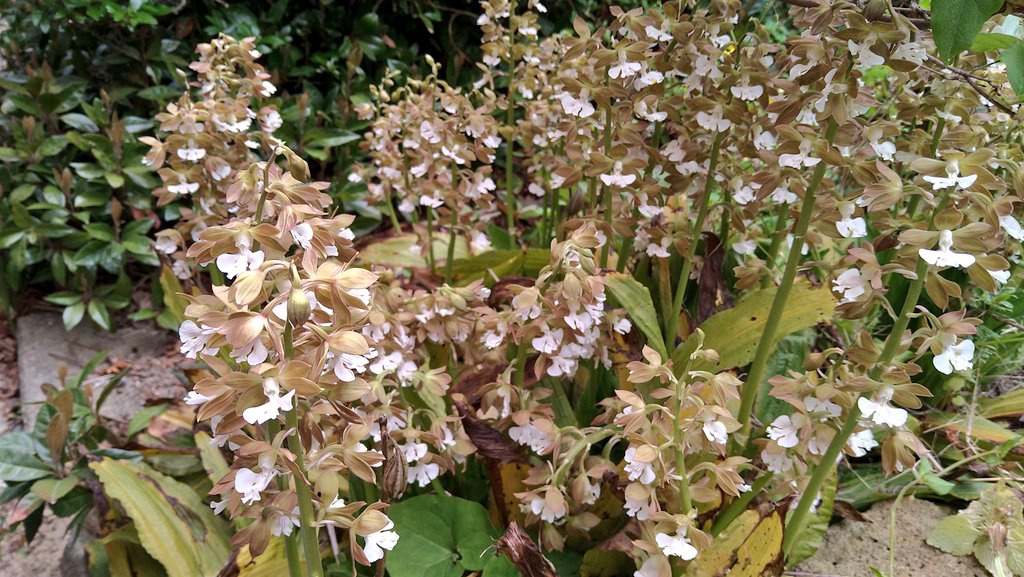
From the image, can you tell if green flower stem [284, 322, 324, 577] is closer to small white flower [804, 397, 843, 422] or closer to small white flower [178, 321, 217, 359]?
small white flower [178, 321, 217, 359]

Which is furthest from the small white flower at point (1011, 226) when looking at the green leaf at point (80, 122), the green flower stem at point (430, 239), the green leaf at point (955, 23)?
the green leaf at point (80, 122)

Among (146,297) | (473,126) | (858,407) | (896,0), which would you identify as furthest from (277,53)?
(858,407)

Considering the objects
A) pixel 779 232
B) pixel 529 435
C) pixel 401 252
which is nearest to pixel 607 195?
pixel 779 232

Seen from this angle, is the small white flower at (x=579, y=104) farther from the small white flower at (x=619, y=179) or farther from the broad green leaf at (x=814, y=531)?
Answer: the broad green leaf at (x=814, y=531)

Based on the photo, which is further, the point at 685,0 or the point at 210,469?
the point at 210,469

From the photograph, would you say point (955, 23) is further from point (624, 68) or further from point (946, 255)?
point (624, 68)

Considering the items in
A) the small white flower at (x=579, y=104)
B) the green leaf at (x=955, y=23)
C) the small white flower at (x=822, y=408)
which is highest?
the green leaf at (x=955, y=23)

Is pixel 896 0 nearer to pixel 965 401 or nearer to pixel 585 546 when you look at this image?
pixel 965 401
